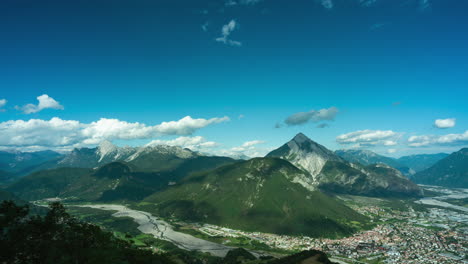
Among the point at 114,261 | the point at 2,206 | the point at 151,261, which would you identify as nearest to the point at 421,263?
the point at 151,261

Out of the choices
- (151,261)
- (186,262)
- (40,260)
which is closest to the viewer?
(40,260)

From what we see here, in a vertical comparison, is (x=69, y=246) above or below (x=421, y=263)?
above

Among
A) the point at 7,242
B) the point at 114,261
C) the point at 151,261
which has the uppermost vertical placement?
the point at 7,242

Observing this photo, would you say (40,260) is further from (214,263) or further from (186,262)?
(214,263)

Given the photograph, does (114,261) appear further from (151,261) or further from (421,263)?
(421,263)

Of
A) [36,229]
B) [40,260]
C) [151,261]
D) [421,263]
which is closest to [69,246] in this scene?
[40,260]

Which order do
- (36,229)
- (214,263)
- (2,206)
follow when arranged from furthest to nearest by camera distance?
(214,263) < (36,229) < (2,206)

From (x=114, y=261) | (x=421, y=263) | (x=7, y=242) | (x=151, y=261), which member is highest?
(x=7, y=242)

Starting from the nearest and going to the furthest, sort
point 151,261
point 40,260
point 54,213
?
1. point 40,260
2. point 54,213
3. point 151,261

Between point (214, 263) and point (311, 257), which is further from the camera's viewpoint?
point (214, 263)
